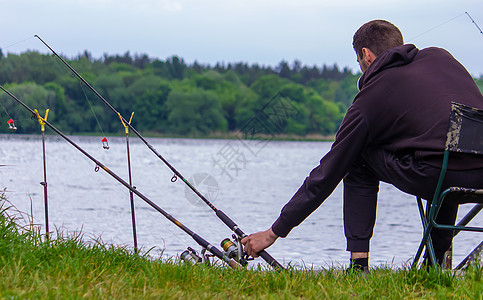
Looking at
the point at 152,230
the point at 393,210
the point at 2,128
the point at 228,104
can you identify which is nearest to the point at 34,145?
the point at 228,104

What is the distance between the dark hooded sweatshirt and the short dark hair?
18cm

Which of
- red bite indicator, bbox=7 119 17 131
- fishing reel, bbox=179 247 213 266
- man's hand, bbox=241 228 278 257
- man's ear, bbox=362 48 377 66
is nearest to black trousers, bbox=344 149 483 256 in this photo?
man's hand, bbox=241 228 278 257

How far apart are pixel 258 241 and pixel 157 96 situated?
39.6 m

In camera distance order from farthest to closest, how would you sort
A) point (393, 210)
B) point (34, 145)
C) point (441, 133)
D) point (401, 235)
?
point (34, 145) < point (393, 210) < point (401, 235) < point (441, 133)

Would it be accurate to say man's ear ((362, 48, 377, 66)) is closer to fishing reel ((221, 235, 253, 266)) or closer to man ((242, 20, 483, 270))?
man ((242, 20, 483, 270))

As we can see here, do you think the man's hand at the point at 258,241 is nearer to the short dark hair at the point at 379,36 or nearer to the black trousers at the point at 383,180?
the black trousers at the point at 383,180

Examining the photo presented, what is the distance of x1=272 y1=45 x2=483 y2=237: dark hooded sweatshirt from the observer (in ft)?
8.52

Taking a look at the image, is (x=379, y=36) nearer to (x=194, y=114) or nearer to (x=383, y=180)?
(x=383, y=180)

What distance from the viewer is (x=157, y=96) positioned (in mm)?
42000

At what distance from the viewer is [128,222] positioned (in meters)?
11.4

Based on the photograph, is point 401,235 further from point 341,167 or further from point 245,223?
point 341,167

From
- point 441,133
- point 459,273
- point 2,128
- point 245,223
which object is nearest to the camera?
point 441,133

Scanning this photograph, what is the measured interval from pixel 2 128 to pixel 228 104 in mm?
51744

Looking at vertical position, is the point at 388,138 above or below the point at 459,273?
above
